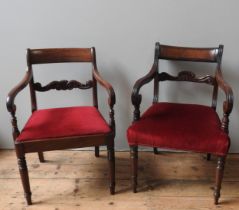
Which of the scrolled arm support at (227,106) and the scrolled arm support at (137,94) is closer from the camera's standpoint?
the scrolled arm support at (227,106)

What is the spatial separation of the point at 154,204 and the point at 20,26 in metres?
1.43

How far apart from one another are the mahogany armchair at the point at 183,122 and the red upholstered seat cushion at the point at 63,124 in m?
0.21

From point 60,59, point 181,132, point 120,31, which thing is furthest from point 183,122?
point 60,59

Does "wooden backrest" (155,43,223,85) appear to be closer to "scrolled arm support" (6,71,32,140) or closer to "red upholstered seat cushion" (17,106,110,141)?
"red upholstered seat cushion" (17,106,110,141)

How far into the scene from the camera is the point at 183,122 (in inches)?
65.0

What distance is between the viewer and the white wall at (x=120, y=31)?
1894 millimetres

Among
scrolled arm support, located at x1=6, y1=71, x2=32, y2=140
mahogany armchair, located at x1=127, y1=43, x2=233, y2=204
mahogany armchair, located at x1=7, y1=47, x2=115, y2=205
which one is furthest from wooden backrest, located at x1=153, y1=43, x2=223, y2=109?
scrolled arm support, located at x1=6, y1=71, x2=32, y2=140

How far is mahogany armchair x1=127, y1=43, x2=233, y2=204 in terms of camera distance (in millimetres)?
1521

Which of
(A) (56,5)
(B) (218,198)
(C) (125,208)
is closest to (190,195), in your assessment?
(B) (218,198)

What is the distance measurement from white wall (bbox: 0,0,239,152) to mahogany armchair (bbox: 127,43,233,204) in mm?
144

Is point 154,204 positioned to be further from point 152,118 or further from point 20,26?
point 20,26

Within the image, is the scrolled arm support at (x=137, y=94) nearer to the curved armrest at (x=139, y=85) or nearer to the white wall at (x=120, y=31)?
the curved armrest at (x=139, y=85)

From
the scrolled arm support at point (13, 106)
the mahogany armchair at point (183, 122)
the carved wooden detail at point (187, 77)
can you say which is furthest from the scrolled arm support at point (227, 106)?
the scrolled arm support at point (13, 106)

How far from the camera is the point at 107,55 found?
2.02 metres
